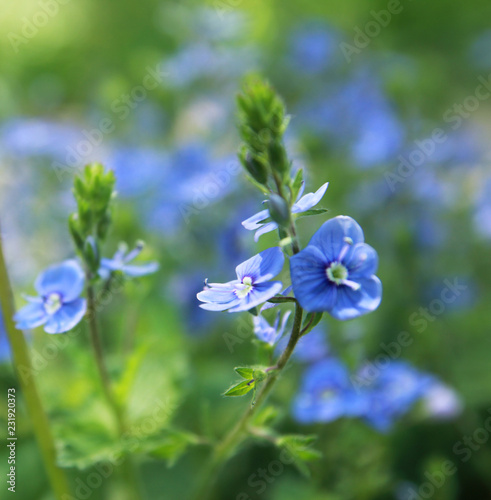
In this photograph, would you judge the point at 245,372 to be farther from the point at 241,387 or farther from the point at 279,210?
the point at 279,210

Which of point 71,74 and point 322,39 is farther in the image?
point 71,74

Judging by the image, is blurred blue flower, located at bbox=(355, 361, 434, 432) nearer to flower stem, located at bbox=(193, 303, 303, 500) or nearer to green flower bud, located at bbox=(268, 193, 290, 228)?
flower stem, located at bbox=(193, 303, 303, 500)

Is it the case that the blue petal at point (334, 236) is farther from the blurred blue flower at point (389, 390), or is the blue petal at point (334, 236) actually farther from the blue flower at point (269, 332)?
the blurred blue flower at point (389, 390)

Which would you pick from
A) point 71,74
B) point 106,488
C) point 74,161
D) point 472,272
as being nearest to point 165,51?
point 71,74

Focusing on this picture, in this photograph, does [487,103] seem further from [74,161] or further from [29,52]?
[29,52]

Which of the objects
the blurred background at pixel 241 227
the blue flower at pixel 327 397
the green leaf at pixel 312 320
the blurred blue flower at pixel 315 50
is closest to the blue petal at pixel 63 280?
the blurred background at pixel 241 227

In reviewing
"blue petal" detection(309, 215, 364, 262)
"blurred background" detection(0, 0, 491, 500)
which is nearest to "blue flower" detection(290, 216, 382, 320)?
"blue petal" detection(309, 215, 364, 262)
